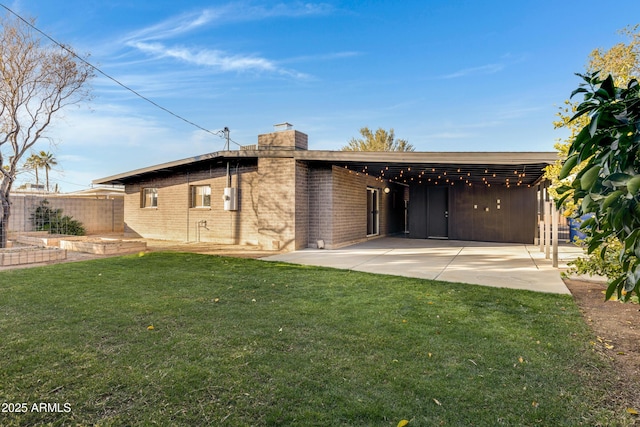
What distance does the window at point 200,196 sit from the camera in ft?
42.9

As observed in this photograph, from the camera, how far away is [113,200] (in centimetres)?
1720

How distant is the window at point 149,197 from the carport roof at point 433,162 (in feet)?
3.67

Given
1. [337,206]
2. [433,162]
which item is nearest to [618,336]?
[433,162]

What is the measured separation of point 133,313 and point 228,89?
11690 mm

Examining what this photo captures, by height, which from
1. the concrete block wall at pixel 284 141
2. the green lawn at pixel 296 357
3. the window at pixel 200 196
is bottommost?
the green lawn at pixel 296 357

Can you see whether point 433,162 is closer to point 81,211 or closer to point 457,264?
point 457,264

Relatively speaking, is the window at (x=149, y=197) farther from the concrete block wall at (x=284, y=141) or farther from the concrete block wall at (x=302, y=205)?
the concrete block wall at (x=302, y=205)

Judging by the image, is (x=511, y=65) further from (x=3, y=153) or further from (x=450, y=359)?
(x=3, y=153)

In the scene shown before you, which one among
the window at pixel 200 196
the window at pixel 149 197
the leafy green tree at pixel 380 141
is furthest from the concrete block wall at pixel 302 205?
the leafy green tree at pixel 380 141

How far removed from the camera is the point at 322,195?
429 inches

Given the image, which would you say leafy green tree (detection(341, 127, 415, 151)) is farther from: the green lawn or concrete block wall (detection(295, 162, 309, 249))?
the green lawn

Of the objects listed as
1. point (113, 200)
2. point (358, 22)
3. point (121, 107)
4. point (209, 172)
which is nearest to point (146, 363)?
point (209, 172)

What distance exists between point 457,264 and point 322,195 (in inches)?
185

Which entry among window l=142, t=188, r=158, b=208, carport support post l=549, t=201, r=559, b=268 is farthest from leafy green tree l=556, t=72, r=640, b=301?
window l=142, t=188, r=158, b=208
